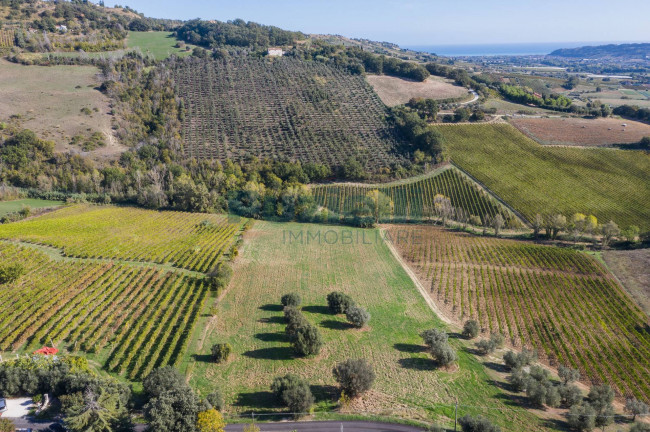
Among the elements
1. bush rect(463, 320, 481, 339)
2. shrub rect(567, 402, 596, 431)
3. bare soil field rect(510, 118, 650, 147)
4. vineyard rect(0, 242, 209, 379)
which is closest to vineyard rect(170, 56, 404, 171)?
bare soil field rect(510, 118, 650, 147)

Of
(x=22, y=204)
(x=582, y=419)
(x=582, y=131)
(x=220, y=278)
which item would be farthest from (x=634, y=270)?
(x=22, y=204)

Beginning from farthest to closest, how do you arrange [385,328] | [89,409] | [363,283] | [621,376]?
1. [363,283]
2. [385,328]
3. [621,376]
4. [89,409]

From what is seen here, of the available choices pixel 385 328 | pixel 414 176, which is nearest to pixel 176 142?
pixel 414 176

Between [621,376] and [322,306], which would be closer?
[621,376]

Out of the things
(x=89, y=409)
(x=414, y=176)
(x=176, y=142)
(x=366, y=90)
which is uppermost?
(x=366, y=90)

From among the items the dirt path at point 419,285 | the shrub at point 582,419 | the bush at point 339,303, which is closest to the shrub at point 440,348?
the dirt path at point 419,285

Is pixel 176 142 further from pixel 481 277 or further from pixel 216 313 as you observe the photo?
pixel 481 277

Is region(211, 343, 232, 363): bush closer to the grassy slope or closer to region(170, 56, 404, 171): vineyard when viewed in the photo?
the grassy slope
